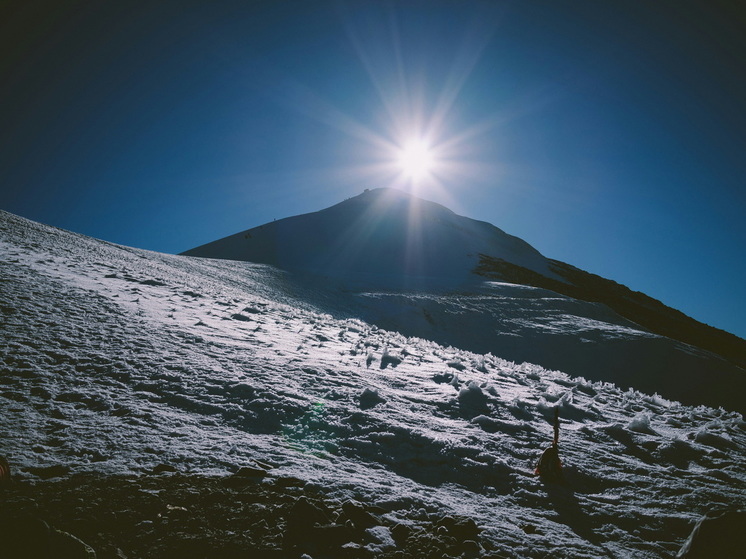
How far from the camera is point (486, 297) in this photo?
33188 millimetres

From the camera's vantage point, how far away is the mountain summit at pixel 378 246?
41.0 meters

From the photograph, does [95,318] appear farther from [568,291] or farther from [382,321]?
[568,291]

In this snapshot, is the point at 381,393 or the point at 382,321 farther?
the point at 382,321

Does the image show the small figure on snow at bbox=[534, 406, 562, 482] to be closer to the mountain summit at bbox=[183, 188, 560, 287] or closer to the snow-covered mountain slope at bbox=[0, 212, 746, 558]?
the snow-covered mountain slope at bbox=[0, 212, 746, 558]

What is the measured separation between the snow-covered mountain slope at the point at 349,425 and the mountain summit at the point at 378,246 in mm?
25875

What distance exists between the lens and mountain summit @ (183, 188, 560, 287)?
40969 millimetres

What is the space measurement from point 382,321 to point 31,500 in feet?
70.9

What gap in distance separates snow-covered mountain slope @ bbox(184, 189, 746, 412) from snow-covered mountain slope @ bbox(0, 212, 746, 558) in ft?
41.3

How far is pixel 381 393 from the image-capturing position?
7.83 m

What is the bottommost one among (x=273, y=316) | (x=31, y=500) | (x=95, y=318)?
(x=31, y=500)

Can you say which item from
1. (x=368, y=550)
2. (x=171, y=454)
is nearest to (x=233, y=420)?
(x=171, y=454)

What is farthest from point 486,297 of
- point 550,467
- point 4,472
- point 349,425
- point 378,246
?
point 4,472

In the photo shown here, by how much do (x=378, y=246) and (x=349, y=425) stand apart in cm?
4352

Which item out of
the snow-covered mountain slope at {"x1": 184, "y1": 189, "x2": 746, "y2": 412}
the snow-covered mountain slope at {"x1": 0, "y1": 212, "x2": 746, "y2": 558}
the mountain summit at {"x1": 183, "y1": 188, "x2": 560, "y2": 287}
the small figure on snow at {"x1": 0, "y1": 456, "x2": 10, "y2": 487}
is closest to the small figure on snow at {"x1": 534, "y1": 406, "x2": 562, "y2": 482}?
the snow-covered mountain slope at {"x1": 0, "y1": 212, "x2": 746, "y2": 558}
